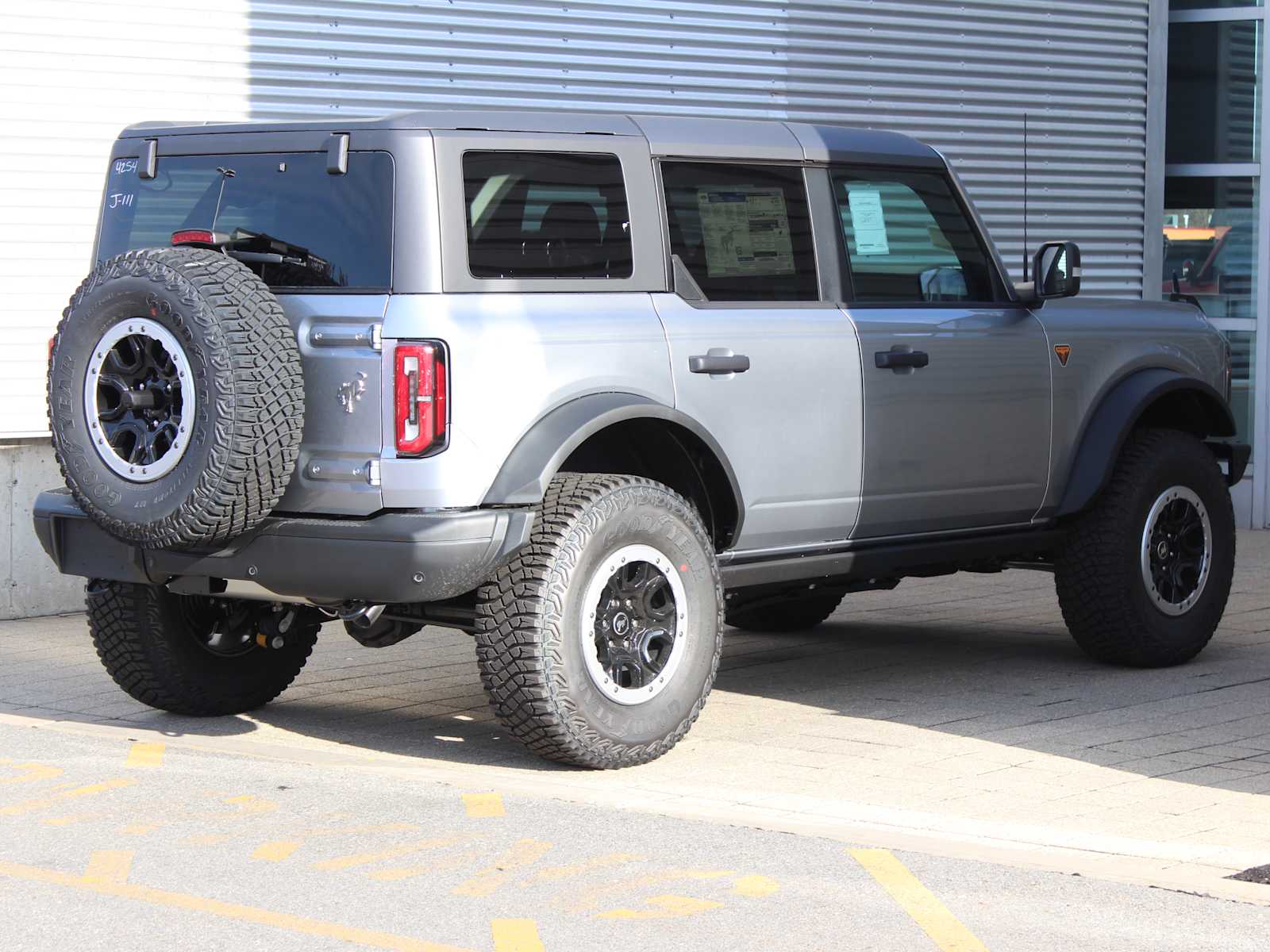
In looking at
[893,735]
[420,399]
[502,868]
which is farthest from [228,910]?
[893,735]

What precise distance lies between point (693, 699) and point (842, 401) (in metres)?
1.29

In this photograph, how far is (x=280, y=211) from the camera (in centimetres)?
662

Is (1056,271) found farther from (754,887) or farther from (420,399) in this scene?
(754,887)

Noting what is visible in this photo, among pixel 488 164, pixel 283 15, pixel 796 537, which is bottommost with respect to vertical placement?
pixel 796 537

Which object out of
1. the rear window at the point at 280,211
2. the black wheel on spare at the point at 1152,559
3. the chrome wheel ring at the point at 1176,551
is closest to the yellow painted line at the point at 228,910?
the rear window at the point at 280,211

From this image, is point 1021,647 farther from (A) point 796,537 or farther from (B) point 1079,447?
(A) point 796,537

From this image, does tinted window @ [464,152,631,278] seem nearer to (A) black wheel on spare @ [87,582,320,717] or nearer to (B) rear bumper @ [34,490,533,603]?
(B) rear bumper @ [34,490,533,603]

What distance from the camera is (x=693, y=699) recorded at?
674cm

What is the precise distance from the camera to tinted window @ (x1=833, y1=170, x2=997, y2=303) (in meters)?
7.56

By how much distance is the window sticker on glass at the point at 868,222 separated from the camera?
7.57m

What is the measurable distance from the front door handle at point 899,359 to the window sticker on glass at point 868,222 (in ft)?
1.30

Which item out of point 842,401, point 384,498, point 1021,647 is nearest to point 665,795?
point 384,498

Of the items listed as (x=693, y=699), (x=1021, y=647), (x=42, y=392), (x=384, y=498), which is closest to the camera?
(x=384, y=498)

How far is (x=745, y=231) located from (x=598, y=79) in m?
5.36
